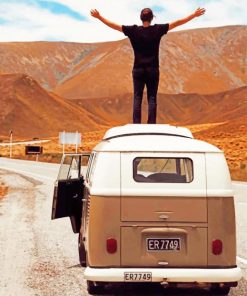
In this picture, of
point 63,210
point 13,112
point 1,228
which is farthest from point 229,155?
point 13,112

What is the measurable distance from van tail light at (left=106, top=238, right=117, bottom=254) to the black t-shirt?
2594 mm

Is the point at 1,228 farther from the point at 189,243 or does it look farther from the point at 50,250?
the point at 189,243

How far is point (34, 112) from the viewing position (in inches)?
6895

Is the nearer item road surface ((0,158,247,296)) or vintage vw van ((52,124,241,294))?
vintage vw van ((52,124,241,294))

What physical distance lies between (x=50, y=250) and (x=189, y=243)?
482 cm

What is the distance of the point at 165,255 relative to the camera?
674 cm

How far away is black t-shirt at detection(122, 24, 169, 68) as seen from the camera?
8.05m

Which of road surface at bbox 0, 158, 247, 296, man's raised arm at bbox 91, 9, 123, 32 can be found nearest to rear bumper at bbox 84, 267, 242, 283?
road surface at bbox 0, 158, 247, 296

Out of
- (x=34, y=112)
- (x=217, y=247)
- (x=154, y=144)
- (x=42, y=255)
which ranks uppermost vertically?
(x=34, y=112)

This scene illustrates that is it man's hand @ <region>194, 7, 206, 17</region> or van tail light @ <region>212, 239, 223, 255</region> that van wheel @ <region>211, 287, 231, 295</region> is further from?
man's hand @ <region>194, 7, 206, 17</region>

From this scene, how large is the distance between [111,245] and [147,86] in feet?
8.55

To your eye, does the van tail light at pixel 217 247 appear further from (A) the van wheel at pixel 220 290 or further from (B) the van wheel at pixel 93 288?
(B) the van wheel at pixel 93 288

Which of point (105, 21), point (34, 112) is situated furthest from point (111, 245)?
point (34, 112)

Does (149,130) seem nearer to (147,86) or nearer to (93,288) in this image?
(147,86)
